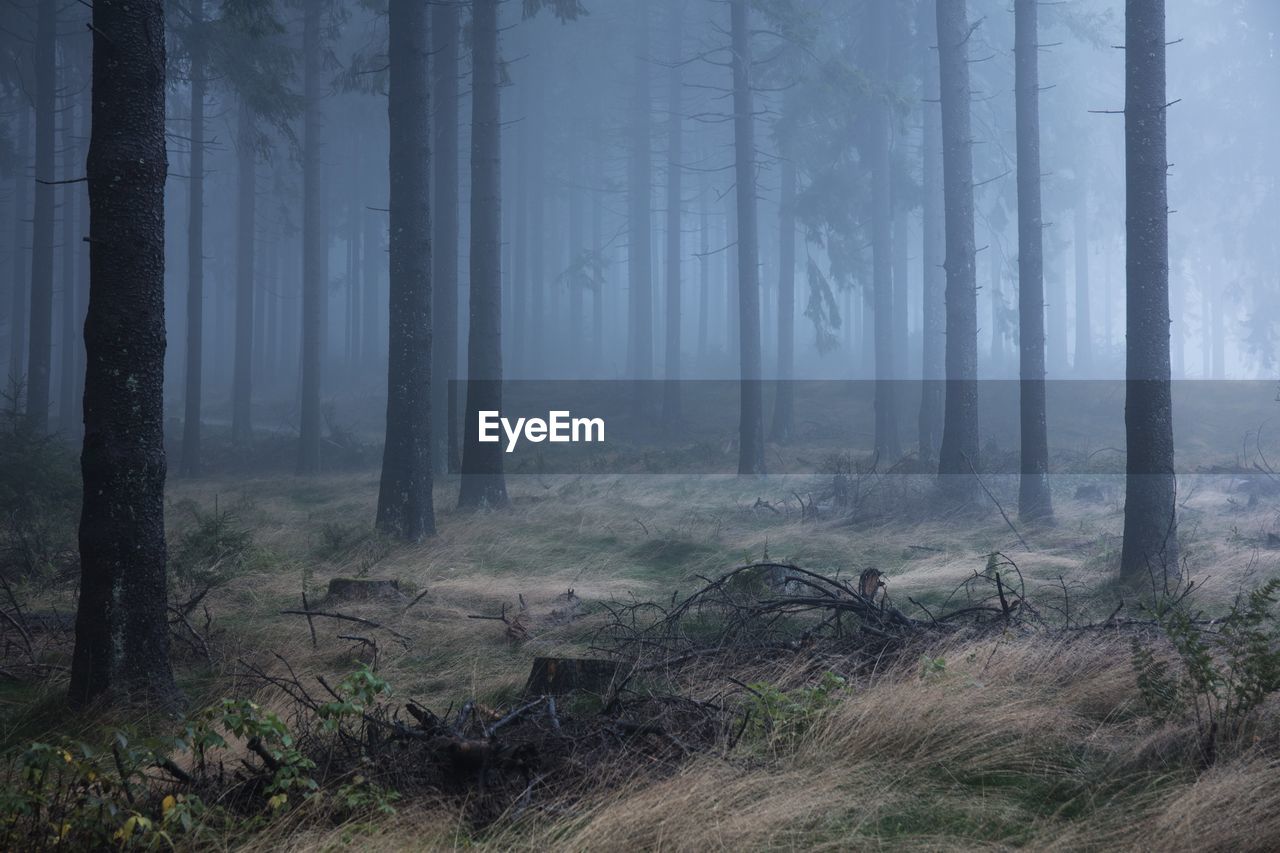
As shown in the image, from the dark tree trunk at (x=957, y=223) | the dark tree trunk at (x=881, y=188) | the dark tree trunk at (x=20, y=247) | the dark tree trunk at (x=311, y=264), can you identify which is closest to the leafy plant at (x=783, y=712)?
the dark tree trunk at (x=957, y=223)

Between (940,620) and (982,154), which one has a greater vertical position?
(982,154)

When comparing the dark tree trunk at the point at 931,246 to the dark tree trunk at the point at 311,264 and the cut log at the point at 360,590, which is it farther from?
the dark tree trunk at the point at 311,264

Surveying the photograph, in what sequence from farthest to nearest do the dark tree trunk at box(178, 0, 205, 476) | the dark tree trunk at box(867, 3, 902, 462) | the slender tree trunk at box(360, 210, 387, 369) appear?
the slender tree trunk at box(360, 210, 387, 369) → the dark tree trunk at box(867, 3, 902, 462) → the dark tree trunk at box(178, 0, 205, 476)

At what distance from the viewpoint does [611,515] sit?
1286 cm

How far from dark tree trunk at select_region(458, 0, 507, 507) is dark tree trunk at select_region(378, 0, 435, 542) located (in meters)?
2.08

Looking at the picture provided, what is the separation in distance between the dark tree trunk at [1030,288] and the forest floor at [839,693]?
691 mm

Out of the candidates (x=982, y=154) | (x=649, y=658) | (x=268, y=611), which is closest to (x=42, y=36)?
(x=268, y=611)

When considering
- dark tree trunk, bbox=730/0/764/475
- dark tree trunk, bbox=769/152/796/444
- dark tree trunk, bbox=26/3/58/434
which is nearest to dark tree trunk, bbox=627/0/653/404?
dark tree trunk, bbox=769/152/796/444

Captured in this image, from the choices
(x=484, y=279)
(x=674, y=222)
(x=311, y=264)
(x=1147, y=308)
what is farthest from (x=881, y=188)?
(x=1147, y=308)

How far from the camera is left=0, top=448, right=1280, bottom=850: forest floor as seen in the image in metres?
3.02

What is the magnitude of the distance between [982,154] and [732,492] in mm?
18299

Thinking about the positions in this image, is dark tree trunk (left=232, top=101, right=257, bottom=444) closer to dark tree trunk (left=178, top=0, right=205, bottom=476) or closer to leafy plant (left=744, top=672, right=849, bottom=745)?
dark tree trunk (left=178, top=0, right=205, bottom=476)

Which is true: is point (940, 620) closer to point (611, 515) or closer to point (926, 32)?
point (611, 515)

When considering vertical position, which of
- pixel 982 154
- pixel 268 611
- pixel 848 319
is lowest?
pixel 268 611
